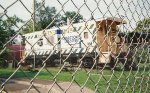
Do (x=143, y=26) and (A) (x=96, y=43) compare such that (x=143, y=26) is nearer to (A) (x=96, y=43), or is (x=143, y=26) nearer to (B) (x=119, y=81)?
(B) (x=119, y=81)

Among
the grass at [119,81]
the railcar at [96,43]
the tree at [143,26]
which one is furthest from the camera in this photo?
the tree at [143,26]

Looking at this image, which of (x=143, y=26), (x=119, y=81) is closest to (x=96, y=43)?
(x=119, y=81)

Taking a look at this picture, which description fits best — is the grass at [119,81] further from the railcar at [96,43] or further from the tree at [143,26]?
the tree at [143,26]

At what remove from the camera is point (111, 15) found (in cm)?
218

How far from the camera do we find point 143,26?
9.14 ft

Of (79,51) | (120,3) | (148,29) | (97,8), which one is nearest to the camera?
(97,8)

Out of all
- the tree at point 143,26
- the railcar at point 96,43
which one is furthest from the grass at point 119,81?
the tree at point 143,26

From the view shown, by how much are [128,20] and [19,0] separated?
1340 millimetres

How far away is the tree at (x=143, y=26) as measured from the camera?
9.02 feet

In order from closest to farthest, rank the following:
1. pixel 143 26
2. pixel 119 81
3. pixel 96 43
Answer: pixel 96 43 → pixel 119 81 → pixel 143 26

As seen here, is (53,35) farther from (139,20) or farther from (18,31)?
(18,31)

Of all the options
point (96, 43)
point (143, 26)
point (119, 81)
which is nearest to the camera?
point (96, 43)

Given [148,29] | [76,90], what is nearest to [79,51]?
[76,90]

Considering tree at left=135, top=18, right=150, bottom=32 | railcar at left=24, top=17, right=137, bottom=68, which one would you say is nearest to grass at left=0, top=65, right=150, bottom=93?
railcar at left=24, top=17, right=137, bottom=68
